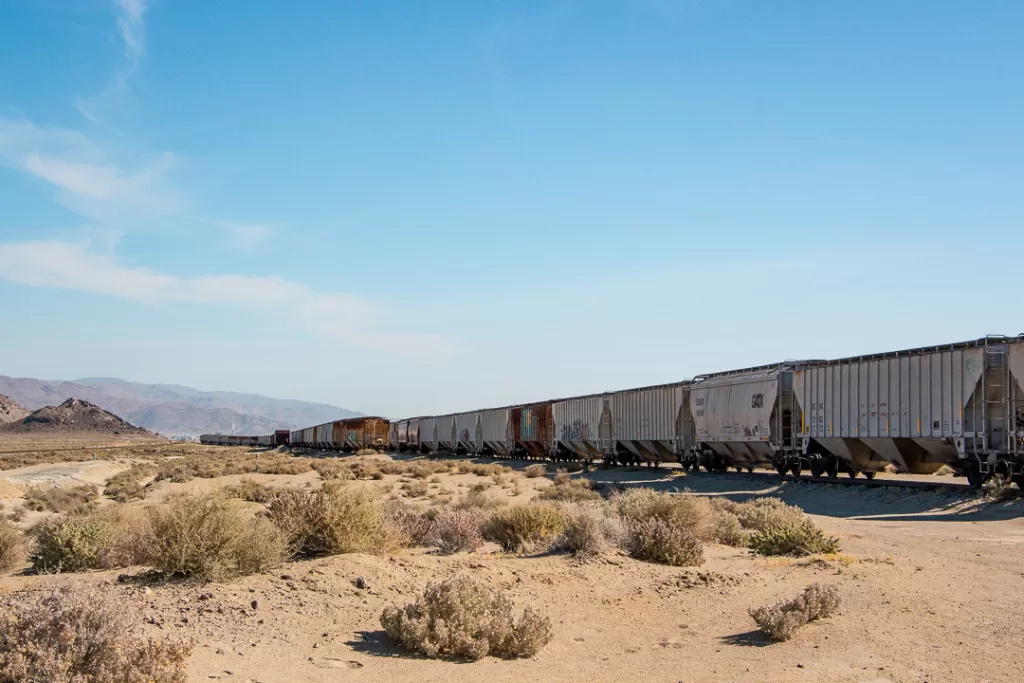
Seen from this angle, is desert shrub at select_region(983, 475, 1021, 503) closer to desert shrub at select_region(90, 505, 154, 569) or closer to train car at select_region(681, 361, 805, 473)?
train car at select_region(681, 361, 805, 473)

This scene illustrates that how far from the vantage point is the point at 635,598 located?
1112 cm

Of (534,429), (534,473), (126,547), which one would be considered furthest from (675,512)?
(534,429)

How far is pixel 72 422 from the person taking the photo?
177 m

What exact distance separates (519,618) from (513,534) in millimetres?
4415

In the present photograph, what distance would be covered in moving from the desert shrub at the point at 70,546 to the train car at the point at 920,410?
1981 cm

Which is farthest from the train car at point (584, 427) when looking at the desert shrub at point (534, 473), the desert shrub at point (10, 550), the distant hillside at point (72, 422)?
the distant hillside at point (72, 422)

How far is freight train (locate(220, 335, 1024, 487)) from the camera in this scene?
2256 centimetres

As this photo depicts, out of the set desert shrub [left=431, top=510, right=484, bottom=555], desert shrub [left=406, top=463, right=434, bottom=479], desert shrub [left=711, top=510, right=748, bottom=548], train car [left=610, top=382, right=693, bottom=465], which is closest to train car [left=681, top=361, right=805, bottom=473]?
train car [left=610, top=382, right=693, bottom=465]

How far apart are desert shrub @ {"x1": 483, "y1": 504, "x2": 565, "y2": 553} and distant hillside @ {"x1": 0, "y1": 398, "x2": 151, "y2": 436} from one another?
174432mm

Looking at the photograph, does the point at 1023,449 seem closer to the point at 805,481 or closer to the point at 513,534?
the point at 805,481

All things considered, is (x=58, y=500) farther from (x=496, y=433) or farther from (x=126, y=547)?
(x=496, y=433)

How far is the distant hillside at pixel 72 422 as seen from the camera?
558ft

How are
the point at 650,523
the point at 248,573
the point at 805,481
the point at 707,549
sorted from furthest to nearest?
the point at 805,481, the point at 707,549, the point at 650,523, the point at 248,573

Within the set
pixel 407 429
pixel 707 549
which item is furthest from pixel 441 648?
pixel 407 429
